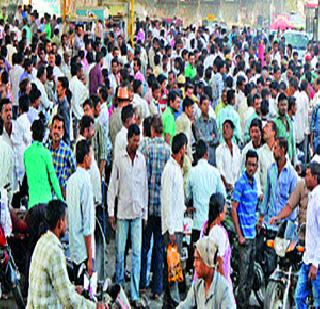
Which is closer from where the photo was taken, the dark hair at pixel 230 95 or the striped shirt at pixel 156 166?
the striped shirt at pixel 156 166

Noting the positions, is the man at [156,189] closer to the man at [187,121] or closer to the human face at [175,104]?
the man at [187,121]

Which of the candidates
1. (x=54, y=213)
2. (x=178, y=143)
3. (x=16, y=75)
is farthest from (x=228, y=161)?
(x=16, y=75)

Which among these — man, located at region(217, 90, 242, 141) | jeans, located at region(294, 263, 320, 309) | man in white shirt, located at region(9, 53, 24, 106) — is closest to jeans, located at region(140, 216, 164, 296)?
jeans, located at region(294, 263, 320, 309)

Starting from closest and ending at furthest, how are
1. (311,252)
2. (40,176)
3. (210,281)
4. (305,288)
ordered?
(210,281) → (311,252) → (305,288) → (40,176)

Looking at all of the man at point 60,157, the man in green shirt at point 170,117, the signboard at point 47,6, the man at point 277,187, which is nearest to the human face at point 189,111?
the man in green shirt at point 170,117

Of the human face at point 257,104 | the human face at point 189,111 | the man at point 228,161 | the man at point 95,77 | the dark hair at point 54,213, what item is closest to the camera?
the dark hair at point 54,213

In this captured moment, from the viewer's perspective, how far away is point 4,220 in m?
9.53

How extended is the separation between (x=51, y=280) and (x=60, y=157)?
3.44m

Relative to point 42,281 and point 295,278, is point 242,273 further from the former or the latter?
point 42,281

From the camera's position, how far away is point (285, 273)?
913cm

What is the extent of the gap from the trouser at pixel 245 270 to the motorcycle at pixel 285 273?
0.37 meters

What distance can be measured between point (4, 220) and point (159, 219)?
1787 millimetres

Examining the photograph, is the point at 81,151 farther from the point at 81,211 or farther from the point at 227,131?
the point at 227,131

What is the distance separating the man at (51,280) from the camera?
6734mm
